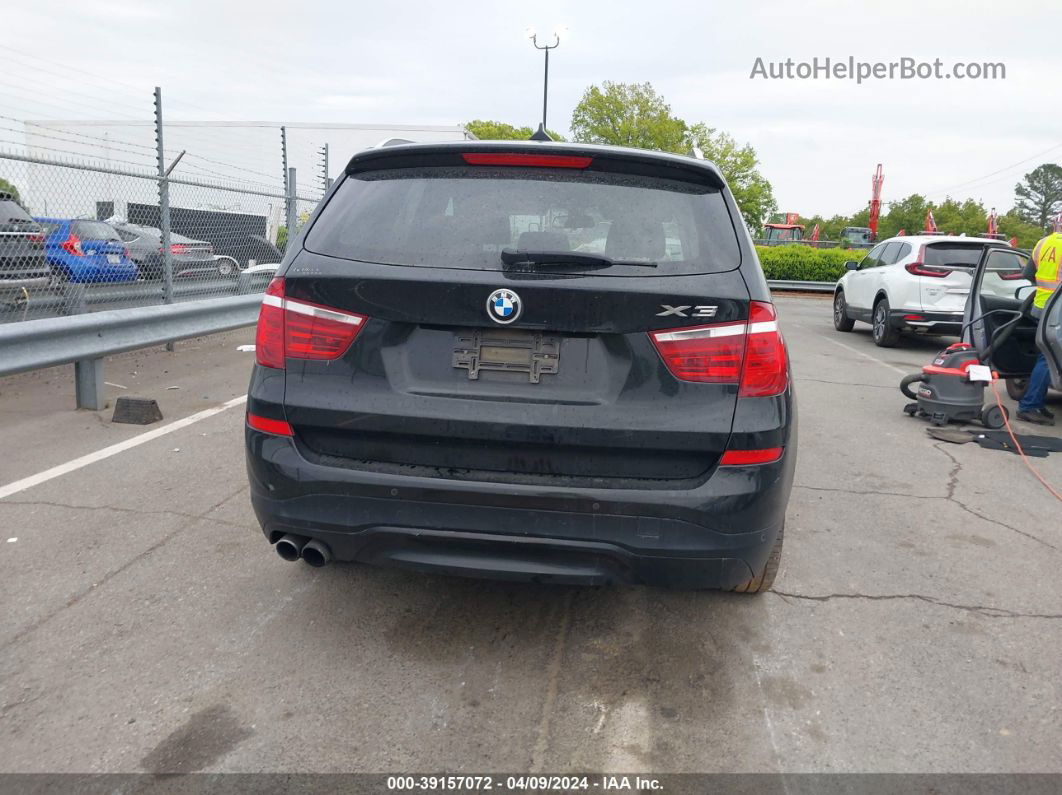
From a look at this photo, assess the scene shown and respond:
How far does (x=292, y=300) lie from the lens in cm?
278

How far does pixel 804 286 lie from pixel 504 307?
24220 millimetres

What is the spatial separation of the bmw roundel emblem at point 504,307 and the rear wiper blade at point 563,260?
12 cm

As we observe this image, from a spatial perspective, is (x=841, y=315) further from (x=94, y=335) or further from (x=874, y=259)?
(x=94, y=335)

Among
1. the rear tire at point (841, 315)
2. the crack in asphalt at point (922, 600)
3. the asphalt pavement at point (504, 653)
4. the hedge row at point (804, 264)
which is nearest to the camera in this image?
the asphalt pavement at point (504, 653)

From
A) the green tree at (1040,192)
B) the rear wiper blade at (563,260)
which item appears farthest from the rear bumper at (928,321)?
the green tree at (1040,192)

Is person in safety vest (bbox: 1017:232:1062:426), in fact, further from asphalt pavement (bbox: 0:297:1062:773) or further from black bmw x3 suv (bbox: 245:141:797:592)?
black bmw x3 suv (bbox: 245:141:797:592)

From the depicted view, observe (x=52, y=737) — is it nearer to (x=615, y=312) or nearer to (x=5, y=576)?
(x=5, y=576)

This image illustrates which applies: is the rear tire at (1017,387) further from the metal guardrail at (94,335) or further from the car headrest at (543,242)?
the metal guardrail at (94,335)

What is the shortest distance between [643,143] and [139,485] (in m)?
47.6

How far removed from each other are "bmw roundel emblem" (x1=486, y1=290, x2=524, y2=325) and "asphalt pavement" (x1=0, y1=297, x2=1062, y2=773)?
1241mm

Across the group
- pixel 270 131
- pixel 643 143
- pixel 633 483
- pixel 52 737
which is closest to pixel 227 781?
pixel 52 737

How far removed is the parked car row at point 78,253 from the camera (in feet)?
→ 23.2

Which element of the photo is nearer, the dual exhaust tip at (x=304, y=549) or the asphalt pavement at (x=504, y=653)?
the asphalt pavement at (x=504, y=653)

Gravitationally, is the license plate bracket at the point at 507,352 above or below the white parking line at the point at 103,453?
above
